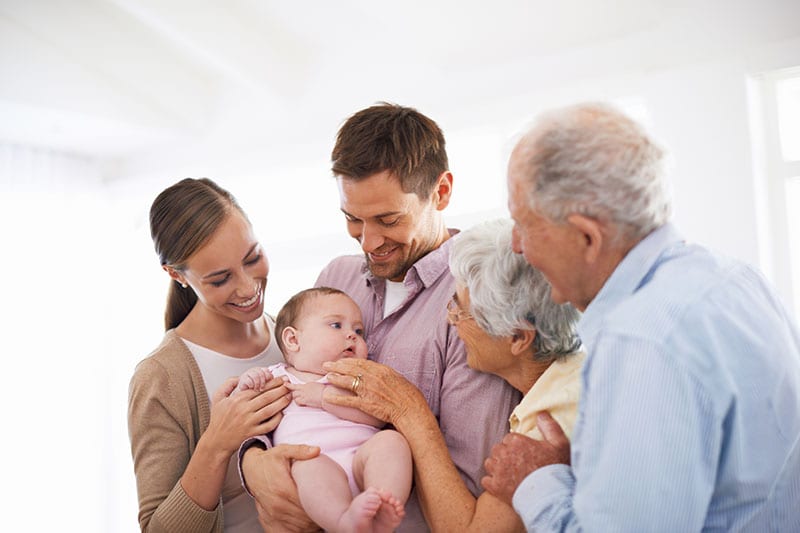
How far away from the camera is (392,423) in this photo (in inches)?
75.8

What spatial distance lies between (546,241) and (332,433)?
858 millimetres

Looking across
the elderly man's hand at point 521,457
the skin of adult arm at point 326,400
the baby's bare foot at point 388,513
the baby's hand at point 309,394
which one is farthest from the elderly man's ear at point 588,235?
the baby's hand at point 309,394

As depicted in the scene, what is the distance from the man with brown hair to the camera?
1.91 metres

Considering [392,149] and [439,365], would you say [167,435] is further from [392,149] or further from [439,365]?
[392,149]

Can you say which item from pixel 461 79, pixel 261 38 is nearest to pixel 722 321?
pixel 461 79

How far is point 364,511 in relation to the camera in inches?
66.0

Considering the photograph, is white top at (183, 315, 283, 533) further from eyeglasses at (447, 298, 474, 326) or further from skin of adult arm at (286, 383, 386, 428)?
eyeglasses at (447, 298, 474, 326)

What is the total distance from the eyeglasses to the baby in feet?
1.03

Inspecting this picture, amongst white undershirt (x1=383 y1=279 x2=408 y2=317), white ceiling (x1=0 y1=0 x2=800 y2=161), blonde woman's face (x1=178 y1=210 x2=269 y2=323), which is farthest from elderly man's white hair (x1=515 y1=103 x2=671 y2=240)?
white ceiling (x1=0 y1=0 x2=800 y2=161)

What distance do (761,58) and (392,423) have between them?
2.93 metres

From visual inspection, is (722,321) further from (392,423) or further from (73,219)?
(73,219)

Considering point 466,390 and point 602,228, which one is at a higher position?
point 602,228

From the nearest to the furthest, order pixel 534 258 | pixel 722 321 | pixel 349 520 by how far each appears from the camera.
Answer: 1. pixel 722 321
2. pixel 534 258
3. pixel 349 520

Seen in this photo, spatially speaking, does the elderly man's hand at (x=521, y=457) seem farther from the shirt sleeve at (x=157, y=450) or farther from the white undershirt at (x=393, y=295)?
the shirt sleeve at (x=157, y=450)
